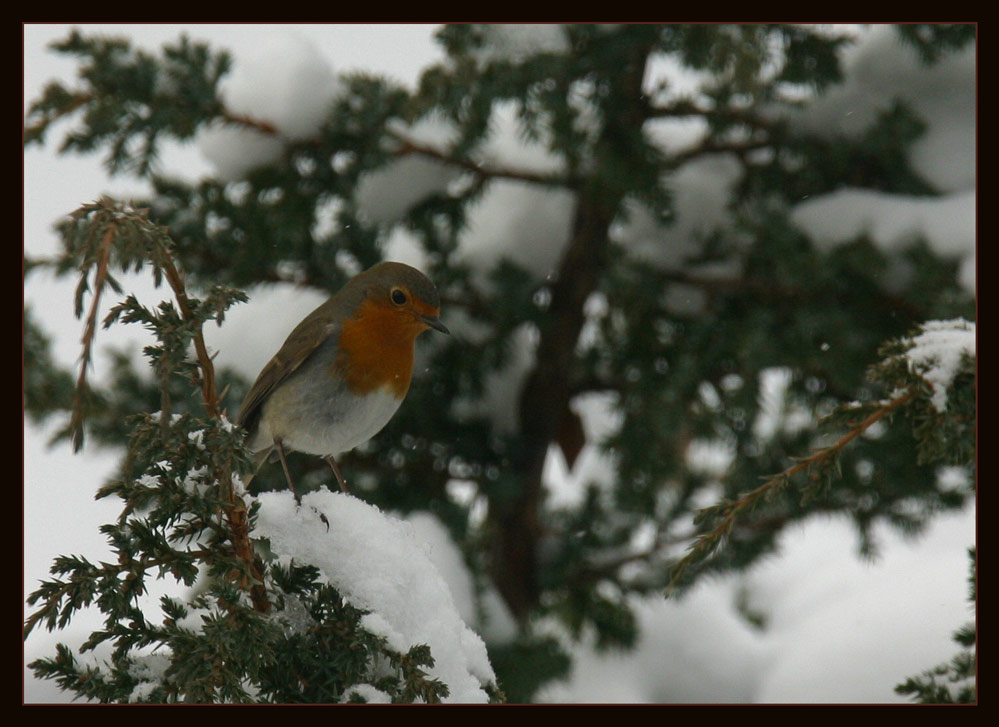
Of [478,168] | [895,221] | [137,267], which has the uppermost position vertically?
[478,168]

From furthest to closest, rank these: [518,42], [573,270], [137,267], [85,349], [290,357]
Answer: [573,270], [518,42], [290,357], [137,267], [85,349]

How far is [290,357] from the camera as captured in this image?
1.85 meters

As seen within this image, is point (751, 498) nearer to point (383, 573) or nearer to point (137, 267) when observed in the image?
point (383, 573)

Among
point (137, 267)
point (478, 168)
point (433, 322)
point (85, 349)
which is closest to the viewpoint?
point (85, 349)

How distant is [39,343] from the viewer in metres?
2.82

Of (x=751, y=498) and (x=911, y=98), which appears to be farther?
(x=911, y=98)

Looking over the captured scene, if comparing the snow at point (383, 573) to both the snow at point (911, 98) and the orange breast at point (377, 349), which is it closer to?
the orange breast at point (377, 349)

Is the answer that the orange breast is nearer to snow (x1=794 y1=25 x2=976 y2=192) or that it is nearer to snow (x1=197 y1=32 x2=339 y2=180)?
snow (x1=197 y1=32 x2=339 y2=180)

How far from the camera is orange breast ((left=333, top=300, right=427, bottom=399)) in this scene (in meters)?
1.76

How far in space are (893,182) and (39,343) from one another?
2.52 m

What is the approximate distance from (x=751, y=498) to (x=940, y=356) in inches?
15.7

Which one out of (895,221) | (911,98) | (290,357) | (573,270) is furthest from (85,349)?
(911,98)

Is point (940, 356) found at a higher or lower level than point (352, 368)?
lower

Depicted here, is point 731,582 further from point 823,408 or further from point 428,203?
point 428,203
